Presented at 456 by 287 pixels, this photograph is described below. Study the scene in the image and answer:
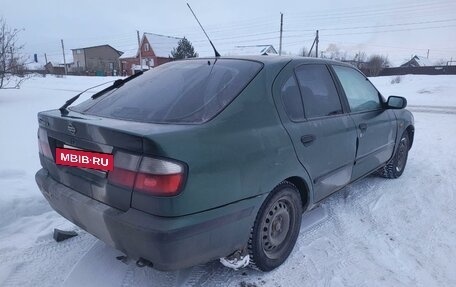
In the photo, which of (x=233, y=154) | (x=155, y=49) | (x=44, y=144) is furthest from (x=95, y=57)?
(x=233, y=154)

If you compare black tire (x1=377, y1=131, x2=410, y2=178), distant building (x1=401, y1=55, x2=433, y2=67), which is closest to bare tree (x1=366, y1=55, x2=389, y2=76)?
distant building (x1=401, y1=55, x2=433, y2=67)

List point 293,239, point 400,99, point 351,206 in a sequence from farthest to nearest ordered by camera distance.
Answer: point 400,99, point 351,206, point 293,239

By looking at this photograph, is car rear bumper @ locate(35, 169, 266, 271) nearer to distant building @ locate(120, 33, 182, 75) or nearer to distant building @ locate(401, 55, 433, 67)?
distant building @ locate(120, 33, 182, 75)

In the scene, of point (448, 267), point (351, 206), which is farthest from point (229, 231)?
point (351, 206)

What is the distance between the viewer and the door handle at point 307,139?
263cm

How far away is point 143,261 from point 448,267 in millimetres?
2343

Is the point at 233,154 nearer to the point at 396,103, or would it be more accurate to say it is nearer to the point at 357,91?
the point at 357,91

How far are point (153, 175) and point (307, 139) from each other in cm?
133

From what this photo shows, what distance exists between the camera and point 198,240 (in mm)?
1970

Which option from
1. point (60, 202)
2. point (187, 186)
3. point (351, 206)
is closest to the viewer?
point (187, 186)

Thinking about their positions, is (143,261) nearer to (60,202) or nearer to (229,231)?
(229,231)

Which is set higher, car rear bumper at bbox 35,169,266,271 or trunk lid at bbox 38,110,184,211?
trunk lid at bbox 38,110,184,211

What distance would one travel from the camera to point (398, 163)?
482cm

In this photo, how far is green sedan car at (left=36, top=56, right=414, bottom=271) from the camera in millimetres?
1881
